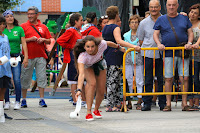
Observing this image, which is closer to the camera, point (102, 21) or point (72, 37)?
point (72, 37)

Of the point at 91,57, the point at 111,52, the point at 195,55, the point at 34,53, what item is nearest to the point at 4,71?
the point at 91,57

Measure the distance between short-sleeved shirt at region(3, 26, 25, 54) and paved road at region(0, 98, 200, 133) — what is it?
4.40ft

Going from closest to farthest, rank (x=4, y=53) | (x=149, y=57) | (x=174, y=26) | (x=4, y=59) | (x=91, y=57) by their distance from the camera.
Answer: (x=4, y=59), (x=91, y=57), (x=4, y=53), (x=174, y=26), (x=149, y=57)

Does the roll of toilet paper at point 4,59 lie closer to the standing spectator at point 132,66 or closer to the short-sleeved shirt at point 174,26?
the short-sleeved shirt at point 174,26

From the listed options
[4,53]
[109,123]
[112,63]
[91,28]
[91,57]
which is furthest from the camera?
[91,28]

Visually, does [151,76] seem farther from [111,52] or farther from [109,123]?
[109,123]

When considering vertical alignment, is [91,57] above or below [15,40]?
below

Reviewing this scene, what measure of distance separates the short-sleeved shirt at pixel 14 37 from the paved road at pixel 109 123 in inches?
52.8

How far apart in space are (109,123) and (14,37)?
357 cm

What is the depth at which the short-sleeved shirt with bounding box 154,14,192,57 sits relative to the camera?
10172 mm

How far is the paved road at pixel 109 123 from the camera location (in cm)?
738

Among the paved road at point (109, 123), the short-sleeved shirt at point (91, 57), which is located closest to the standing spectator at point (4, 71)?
the paved road at point (109, 123)

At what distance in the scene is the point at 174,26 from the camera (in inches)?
401

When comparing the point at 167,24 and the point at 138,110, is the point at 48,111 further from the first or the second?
the point at 167,24
